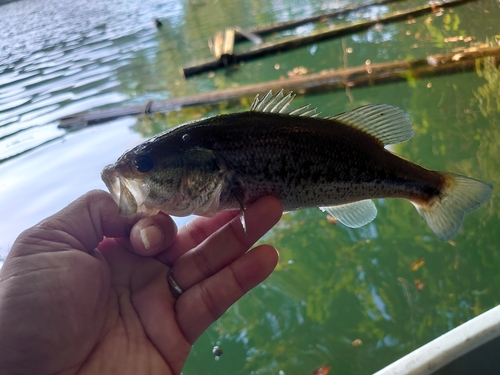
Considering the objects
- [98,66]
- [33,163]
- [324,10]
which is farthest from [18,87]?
[324,10]

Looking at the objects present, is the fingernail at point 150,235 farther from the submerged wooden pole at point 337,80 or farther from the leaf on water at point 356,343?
the submerged wooden pole at point 337,80

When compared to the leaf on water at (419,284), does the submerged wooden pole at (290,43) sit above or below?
above

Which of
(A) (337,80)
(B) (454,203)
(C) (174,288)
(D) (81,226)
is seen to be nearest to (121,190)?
(D) (81,226)

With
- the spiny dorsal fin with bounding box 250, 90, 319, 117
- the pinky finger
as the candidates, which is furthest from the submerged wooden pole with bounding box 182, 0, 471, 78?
the pinky finger

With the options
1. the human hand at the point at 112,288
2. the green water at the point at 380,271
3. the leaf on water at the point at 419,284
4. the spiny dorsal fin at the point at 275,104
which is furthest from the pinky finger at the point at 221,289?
the leaf on water at the point at 419,284

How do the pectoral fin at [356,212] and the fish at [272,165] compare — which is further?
the pectoral fin at [356,212]

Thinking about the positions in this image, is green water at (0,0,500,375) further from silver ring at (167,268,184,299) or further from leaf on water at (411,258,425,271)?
silver ring at (167,268,184,299)
